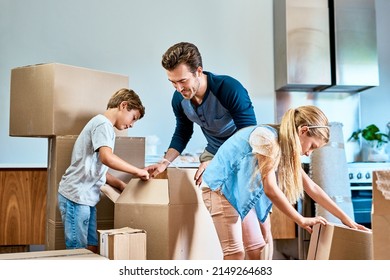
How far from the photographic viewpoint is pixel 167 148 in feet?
4.65

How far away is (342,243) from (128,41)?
86 cm

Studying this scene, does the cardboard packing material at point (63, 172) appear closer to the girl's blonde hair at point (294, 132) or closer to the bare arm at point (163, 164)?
the bare arm at point (163, 164)

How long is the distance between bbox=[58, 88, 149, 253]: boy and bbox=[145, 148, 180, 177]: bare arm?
0.06 metres

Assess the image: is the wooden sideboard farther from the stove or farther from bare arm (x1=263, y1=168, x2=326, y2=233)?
the stove

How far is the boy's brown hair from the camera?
129 centimetres

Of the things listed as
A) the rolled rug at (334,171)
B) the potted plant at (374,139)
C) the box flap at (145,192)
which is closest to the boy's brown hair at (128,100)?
the box flap at (145,192)

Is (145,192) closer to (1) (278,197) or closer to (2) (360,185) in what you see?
(1) (278,197)

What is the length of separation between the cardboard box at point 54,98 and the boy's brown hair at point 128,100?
0.05 meters

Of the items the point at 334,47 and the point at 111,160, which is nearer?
the point at 111,160

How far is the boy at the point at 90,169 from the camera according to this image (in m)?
1.23

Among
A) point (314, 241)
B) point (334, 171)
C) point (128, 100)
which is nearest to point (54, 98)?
point (128, 100)

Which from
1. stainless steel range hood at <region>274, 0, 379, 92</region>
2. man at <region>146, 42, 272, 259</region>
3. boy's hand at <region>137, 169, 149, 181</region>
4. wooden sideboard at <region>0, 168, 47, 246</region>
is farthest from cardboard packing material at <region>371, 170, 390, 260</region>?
wooden sideboard at <region>0, 168, 47, 246</region>

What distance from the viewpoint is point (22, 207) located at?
156 centimetres
